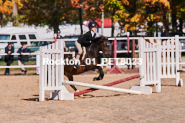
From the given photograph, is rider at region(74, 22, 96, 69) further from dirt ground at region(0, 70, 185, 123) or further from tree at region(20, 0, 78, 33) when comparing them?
tree at region(20, 0, 78, 33)

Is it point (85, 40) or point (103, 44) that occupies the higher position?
point (85, 40)

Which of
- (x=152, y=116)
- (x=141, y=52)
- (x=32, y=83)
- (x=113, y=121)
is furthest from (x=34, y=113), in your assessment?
(x=32, y=83)

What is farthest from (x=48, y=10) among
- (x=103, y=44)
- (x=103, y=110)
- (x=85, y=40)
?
(x=103, y=110)

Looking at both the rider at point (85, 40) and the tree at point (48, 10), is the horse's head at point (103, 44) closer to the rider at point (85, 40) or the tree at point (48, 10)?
the rider at point (85, 40)

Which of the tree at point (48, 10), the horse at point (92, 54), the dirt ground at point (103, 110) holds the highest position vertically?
the tree at point (48, 10)

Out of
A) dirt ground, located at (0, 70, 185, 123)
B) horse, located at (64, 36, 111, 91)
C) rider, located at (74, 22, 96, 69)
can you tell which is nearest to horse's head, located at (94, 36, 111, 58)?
horse, located at (64, 36, 111, 91)

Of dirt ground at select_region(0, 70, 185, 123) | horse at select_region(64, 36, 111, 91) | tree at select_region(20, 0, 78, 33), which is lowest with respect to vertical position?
dirt ground at select_region(0, 70, 185, 123)

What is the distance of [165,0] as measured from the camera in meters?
22.3

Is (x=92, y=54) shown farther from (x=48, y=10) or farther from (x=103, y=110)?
(x=48, y=10)

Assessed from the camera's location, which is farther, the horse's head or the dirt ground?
the horse's head

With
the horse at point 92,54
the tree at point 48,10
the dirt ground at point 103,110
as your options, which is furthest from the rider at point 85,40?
the tree at point 48,10

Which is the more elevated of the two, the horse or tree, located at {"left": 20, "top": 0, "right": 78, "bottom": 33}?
tree, located at {"left": 20, "top": 0, "right": 78, "bottom": 33}

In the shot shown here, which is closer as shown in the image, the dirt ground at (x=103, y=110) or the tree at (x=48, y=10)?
the dirt ground at (x=103, y=110)

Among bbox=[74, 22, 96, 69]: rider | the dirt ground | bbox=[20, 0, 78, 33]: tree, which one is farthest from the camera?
bbox=[20, 0, 78, 33]: tree
